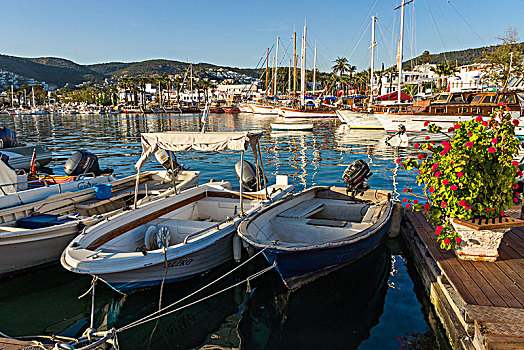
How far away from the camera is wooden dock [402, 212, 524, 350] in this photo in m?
4.48

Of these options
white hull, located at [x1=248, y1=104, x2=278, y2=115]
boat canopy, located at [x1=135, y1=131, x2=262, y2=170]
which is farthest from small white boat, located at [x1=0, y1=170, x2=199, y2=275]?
white hull, located at [x1=248, y1=104, x2=278, y2=115]

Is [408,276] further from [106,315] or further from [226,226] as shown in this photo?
[106,315]

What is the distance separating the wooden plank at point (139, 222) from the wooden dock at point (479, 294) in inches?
223

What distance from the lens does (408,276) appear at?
26.9 feet

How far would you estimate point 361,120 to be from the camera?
45.3m

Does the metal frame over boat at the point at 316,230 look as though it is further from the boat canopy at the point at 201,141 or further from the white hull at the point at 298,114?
the white hull at the point at 298,114

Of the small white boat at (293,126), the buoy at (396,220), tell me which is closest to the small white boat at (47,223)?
the buoy at (396,220)

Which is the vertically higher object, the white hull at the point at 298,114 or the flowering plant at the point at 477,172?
the white hull at the point at 298,114

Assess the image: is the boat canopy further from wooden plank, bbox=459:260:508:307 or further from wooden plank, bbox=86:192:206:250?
wooden plank, bbox=459:260:508:307

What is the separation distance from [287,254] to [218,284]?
2005 millimetres

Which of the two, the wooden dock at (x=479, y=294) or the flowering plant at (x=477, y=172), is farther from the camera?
the flowering plant at (x=477, y=172)

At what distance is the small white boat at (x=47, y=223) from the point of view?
7.74m

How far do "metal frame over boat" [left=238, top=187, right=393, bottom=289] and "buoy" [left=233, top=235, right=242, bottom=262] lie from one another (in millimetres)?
539

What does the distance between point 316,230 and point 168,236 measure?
3131mm
